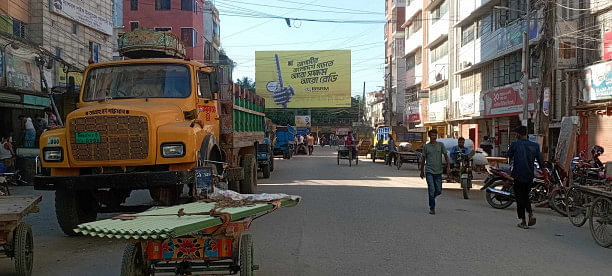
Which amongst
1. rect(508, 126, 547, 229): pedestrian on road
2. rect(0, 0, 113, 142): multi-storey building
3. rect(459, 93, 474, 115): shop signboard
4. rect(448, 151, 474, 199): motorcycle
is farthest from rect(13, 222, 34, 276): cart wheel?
rect(459, 93, 474, 115): shop signboard

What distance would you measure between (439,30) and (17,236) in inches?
1484

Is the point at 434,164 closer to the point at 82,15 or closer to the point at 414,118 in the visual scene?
the point at 82,15

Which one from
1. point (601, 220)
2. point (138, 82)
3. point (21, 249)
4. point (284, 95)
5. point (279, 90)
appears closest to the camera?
point (21, 249)

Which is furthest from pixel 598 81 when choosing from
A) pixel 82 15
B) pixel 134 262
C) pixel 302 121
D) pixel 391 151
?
pixel 302 121

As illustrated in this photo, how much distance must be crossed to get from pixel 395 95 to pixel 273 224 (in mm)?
48149

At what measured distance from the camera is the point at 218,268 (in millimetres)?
4734

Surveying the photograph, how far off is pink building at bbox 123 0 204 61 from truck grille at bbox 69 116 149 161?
33.6m

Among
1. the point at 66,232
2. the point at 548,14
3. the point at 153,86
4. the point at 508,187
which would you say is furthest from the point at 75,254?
the point at 548,14

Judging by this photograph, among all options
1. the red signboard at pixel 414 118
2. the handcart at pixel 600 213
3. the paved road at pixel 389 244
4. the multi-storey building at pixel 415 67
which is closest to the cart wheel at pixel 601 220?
the handcart at pixel 600 213

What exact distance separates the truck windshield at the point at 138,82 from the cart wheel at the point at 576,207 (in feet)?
22.6

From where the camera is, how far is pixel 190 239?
4.46 m

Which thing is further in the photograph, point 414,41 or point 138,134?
point 414,41

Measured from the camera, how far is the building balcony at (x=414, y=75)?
47.9 m

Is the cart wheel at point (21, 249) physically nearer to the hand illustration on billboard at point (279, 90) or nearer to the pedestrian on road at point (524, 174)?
the pedestrian on road at point (524, 174)
